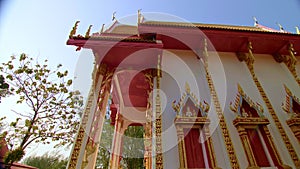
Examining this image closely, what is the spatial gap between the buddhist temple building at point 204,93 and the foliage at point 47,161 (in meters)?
13.5

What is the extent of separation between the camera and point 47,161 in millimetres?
14805

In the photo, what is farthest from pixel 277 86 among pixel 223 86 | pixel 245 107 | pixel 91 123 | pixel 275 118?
pixel 91 123

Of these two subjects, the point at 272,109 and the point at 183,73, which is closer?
the point at 272,109


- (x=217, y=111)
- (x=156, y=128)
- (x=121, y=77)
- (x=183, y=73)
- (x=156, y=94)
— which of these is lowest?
(x=156, y=128)

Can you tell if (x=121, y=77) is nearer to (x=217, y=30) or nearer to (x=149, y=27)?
(x=149, y=27)

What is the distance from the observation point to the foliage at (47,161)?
570 inches

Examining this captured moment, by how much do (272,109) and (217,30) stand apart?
2.92 m

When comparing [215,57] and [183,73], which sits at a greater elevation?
[215,57]

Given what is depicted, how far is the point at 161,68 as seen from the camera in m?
5.08

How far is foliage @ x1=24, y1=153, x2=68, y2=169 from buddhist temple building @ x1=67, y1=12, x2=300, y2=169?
1352cm

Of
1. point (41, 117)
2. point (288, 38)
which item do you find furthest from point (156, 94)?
point (41, 117)

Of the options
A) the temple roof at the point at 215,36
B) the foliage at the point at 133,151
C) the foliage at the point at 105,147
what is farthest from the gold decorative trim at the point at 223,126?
the foliage at the point at 133,151

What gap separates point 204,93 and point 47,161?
16753 mm

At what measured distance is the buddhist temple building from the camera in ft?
12.1
